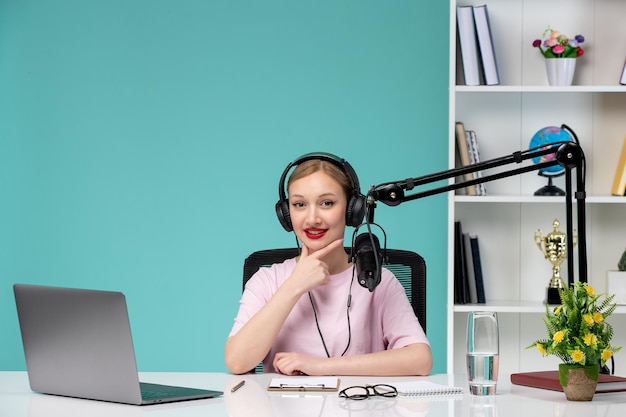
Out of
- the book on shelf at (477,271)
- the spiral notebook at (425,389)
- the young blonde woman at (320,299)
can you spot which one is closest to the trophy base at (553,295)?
the book on shelf at (477,271)

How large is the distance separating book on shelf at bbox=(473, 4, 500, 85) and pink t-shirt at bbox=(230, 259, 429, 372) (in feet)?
4.18

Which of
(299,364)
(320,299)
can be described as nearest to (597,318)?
(299,364)

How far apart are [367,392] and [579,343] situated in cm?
40

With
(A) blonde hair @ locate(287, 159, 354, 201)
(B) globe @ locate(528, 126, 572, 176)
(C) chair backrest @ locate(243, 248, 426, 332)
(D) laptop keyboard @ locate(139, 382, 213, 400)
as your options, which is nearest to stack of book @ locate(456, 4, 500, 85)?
→ (B) globe @ locate(528, 126, 572, 176)

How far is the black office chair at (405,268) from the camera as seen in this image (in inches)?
89.5

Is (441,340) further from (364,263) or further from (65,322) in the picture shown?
(65,322)

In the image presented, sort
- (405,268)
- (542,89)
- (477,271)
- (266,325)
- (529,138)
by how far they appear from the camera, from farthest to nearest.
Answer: (529,138) → (477,271) → (542,89) → (405,268) → (266,325)

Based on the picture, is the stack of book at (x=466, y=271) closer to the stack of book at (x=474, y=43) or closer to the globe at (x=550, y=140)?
the globe at (x=550, y=140)

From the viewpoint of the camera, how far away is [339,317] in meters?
2.10

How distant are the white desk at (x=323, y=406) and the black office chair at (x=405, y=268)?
1.90 ft

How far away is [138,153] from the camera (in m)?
3.60

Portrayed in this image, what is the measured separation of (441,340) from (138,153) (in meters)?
1.47

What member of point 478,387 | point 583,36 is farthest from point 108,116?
point 478,387

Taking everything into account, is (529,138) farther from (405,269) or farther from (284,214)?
(284,214)
